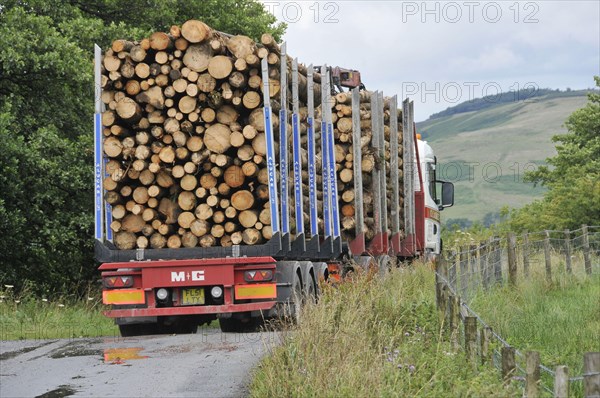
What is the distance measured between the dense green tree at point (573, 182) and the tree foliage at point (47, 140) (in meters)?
17.0

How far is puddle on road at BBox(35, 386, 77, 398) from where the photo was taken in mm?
8742

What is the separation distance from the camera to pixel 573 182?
3988 cm

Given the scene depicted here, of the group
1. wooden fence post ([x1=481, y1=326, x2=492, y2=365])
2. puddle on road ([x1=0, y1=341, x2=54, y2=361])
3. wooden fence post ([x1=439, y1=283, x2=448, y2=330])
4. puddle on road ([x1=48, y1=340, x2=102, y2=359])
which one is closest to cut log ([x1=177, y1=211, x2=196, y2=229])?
puddle on road ([x1=48, y1=340, x2=102, y2=359])

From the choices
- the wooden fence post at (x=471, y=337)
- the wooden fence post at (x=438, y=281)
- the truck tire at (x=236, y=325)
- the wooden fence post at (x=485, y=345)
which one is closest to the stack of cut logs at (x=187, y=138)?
the truck tire at (x=236, y=325)

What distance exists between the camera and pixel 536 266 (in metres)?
20.7

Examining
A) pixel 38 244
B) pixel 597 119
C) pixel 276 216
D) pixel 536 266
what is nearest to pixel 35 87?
pixel 38 244

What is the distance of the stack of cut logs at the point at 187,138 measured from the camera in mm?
13422

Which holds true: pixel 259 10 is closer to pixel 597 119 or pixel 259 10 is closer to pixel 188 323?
pixel 188 323

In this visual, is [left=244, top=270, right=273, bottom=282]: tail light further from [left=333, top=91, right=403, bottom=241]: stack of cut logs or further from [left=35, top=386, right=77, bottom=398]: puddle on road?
[left=35, top=386, right=77, bottom=398]: puddle on road

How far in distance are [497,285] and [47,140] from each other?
785 cm

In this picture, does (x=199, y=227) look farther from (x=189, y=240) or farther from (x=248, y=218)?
(x=248, y=218)

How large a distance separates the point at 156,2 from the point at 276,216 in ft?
36.1

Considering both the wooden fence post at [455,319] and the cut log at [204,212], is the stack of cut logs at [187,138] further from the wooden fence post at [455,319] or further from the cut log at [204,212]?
the wooden fence post at [455,319]

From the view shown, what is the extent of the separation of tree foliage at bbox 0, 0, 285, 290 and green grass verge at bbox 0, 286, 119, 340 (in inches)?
61.3
